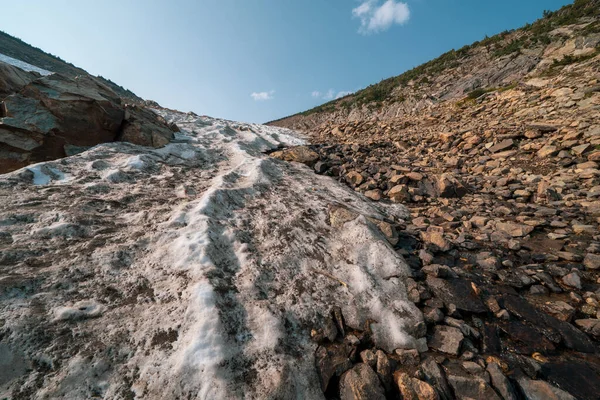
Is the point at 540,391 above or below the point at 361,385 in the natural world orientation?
above

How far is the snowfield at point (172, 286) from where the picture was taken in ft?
7.13

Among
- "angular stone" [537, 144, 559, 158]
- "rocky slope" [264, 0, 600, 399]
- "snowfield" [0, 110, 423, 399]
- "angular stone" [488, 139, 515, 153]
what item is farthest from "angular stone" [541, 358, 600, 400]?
"angular stone" [488, 139, 515, 153]

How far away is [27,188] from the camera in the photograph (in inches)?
173

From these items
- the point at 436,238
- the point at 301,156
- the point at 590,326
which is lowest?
the point at 590,326

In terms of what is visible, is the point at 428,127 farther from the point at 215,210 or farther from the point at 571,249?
the point at 215,210

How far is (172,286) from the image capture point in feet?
9.97

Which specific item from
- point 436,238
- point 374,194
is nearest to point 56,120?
point 374,194

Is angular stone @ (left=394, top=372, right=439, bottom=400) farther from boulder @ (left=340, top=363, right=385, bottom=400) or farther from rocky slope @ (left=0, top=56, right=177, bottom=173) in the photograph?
rocky slope @ (left=0, top=56, right=177, bottom=173)

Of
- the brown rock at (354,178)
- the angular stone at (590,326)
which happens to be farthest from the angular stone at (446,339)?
the brown rock at (354,178)

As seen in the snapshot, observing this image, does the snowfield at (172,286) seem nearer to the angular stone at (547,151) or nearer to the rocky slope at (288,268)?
the rocky slope at (288,268)

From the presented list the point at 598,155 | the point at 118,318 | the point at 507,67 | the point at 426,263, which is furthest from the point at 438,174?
the point at 507,67

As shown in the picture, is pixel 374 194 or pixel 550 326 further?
pixel 374 194

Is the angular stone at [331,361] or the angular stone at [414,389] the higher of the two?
the angular stone at [414,389]

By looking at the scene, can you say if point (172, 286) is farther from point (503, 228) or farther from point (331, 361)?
point (503, 228)
